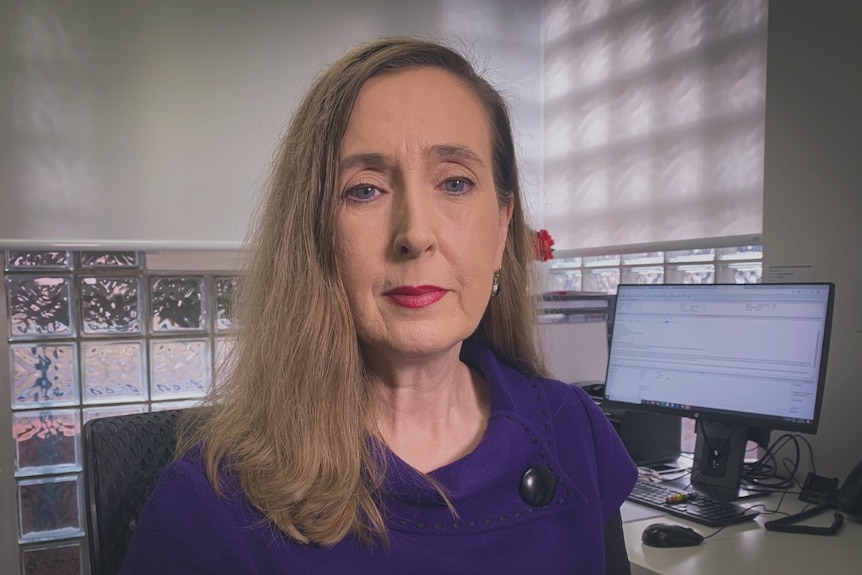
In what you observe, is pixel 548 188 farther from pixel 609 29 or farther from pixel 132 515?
pixel 132 515

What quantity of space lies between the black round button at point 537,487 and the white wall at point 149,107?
54.0 inches

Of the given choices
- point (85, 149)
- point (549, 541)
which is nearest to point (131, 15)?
point (85, 149)

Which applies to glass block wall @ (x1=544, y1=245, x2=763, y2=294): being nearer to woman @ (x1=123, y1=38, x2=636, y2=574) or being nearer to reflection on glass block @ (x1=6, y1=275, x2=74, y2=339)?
woman @ (x1=123, y1=38, x2=636, y2=574)

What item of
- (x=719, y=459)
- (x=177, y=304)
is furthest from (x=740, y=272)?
(x=177, y=304)

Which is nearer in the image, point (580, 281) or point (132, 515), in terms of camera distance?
point (132, 515)

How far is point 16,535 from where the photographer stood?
7.12 ft

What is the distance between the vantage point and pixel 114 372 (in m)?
2.31

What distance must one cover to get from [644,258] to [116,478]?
2.01 m

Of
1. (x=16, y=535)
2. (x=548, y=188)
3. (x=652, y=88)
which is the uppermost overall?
(x=652, y=88)

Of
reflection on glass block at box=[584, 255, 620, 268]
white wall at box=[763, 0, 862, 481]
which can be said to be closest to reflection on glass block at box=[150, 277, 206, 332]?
reflection on glass block at box=[584, 255, 620, 268]

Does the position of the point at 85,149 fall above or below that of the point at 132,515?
above

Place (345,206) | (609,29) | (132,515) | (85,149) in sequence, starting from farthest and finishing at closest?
(609,29) → (85,149) → (132,515) → (345,206)

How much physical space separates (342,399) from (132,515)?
1.45 feet

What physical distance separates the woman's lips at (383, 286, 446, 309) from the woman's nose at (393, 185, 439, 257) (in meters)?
0.04
